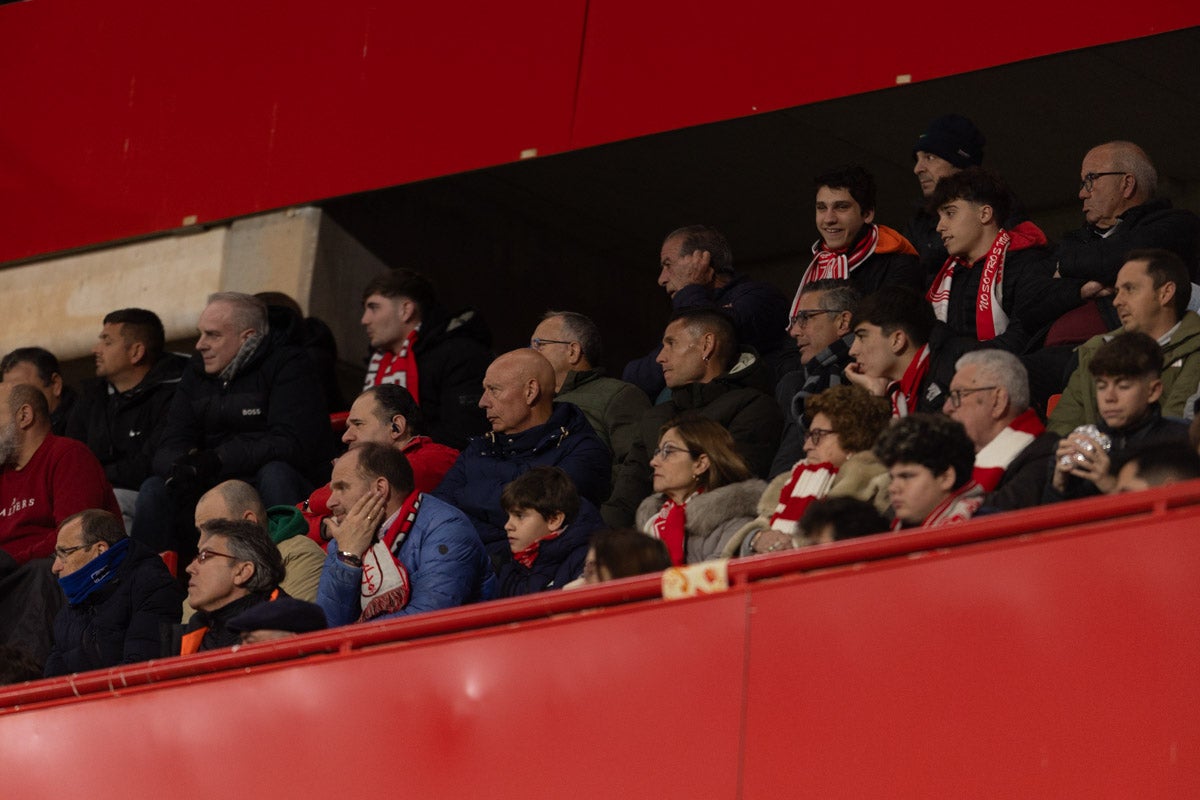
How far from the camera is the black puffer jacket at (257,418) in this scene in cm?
769

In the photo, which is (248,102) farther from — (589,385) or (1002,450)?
(1002,450)

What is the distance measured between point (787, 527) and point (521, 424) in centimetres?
172

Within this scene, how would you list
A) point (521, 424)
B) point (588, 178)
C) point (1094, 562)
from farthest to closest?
point (588, 178) → point (521, 424) → point (1094, 562)

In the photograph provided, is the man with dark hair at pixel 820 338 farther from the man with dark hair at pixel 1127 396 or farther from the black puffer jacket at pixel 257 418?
the black puffer jacket at pixel 257 418

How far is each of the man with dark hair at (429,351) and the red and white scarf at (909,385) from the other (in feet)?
7.60

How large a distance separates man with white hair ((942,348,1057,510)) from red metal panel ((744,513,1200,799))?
82 cm

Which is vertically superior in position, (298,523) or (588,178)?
(588,178)

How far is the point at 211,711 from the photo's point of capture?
5320mm

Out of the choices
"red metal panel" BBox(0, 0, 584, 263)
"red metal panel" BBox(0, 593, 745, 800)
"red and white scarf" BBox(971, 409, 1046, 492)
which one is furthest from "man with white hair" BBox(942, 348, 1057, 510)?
"red metal panel" BBox(0, 0, 584, 263)

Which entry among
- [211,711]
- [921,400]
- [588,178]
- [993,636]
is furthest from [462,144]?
[993,636]

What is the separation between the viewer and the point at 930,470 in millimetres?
4855

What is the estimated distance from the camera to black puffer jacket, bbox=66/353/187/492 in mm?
8344

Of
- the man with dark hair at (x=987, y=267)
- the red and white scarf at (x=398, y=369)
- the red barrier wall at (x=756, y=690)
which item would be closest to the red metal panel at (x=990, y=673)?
the red barrier wall at (x=756, y=690)

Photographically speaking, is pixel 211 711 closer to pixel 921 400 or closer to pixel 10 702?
pixel 10 702
